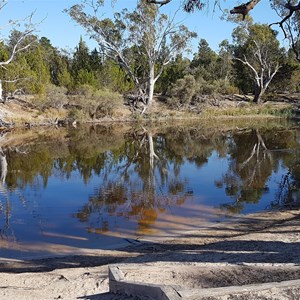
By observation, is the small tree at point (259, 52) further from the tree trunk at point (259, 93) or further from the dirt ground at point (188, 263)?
the dirt ground at point (188, 263)

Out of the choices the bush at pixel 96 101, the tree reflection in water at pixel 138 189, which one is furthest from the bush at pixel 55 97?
the tree reflection in water at pixel 138 189

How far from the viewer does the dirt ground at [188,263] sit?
3.65m

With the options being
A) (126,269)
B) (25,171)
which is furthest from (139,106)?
(126,269)

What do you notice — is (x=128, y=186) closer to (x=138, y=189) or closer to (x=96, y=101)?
(x=138, y=189)

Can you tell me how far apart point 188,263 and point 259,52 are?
38.3 metres

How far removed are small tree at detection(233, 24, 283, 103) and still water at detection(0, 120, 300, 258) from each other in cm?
1944

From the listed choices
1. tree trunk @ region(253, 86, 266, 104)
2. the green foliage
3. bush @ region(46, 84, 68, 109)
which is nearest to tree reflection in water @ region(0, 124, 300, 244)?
bush @ region(46, 84, 68, 109)

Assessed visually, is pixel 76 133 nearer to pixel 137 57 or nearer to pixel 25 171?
pixel 25 171

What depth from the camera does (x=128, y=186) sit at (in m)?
12.9

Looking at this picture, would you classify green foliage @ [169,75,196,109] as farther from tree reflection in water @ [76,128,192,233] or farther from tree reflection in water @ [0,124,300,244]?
tree reflection in water @ [76,128,192,233]

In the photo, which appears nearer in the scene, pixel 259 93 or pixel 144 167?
pixel 144 167

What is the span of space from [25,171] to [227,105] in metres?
29.9

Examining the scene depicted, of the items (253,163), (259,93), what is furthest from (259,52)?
(253,163)

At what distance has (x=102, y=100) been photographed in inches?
1403
